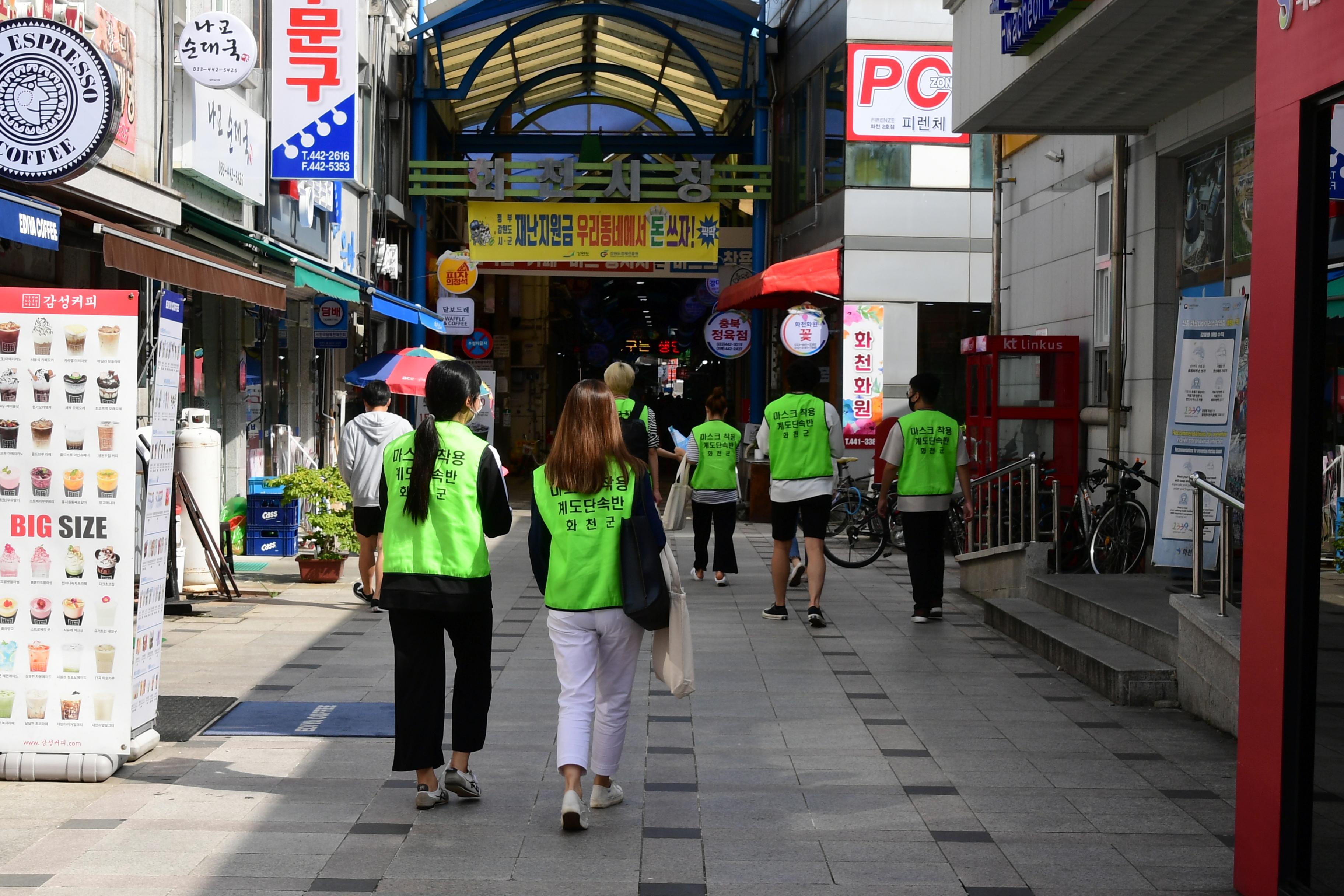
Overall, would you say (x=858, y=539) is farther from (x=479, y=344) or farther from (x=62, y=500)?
(x=479, y=344)

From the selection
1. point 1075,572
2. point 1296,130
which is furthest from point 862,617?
point 1296,130

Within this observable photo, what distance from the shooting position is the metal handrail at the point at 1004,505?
445 inches

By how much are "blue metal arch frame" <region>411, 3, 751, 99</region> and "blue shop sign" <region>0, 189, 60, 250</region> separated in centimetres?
1523

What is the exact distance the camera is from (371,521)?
6605 mm

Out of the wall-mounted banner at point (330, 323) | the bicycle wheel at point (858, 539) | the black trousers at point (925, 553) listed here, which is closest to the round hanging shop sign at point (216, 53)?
the black trousers at point (925, 553)

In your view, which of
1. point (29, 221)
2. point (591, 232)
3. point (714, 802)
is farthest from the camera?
point (591, 232)

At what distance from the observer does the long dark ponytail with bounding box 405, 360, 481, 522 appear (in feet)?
18.0

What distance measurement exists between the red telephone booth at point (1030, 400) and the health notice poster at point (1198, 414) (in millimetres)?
3756

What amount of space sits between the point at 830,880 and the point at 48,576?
11.3 ft

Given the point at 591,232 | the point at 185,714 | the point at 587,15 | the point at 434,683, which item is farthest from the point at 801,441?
the point at 587,15

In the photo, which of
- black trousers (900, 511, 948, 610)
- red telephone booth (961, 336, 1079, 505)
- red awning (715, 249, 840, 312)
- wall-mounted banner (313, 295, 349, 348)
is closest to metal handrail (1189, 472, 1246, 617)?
black trousers (900, 511, 948, 610)

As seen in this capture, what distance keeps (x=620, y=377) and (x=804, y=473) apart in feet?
4.95

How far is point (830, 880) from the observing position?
475cm

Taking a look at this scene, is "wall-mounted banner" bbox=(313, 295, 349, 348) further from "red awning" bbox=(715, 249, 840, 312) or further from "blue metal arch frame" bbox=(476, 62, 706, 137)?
"blue metal arch frame" bbox=(476, 62, 706, 137)
